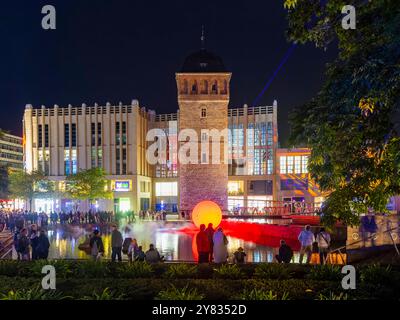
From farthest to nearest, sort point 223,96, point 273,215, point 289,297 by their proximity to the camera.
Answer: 1. point 223,96
2. point 273,215
3. point 289,297

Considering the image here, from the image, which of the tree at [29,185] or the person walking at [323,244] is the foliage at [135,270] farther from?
the tree at [29,185]

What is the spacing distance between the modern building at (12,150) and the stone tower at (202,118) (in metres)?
65.3

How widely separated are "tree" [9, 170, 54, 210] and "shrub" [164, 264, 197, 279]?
137 feet

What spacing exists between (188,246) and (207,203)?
2611 mm

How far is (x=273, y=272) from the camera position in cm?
856

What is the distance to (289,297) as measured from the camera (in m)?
6.88

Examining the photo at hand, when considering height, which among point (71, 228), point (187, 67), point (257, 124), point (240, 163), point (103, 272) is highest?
point (187, 67)

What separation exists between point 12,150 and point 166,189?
56386 mm

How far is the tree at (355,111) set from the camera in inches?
206

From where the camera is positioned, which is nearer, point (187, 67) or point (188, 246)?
point (188, 246)

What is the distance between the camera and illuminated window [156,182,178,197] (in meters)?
59.1

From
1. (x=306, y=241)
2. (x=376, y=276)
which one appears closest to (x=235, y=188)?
(x=306, y=241)
